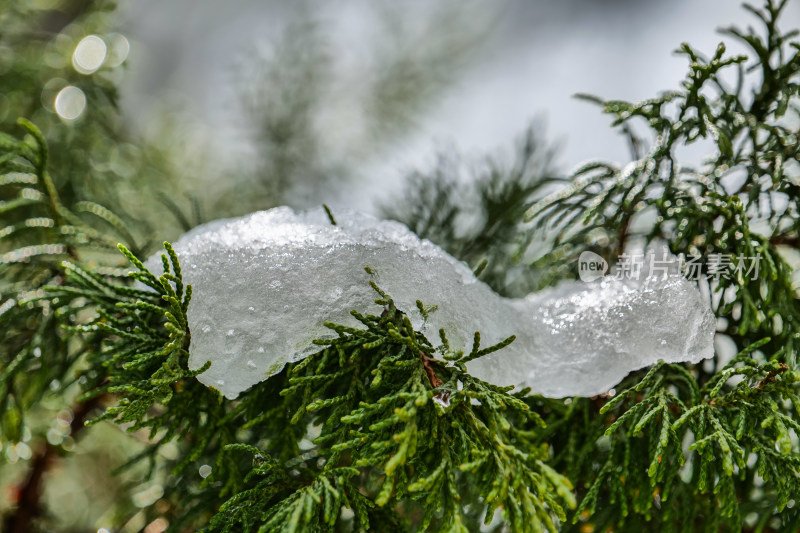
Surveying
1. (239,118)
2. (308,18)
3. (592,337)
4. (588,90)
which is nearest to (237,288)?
(592,337)

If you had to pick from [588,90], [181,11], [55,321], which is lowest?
[588,90]

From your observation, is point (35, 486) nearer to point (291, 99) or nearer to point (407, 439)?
point (407, 439)

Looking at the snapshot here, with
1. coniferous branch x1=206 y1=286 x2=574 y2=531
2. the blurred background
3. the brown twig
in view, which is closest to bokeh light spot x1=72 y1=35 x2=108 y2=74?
the blurred background

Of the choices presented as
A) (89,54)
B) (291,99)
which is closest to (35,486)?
(89,54)

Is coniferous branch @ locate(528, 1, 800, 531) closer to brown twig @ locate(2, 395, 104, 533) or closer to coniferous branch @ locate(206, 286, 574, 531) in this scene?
coniferous branch @ locate(206, 286, 574, 531)

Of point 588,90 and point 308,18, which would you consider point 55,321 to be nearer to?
point 308,18

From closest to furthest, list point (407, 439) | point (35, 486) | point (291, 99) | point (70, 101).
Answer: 1. point (407, 439)
2. point (35, 486)
3. point (70, 101)
4. point (291, 99)

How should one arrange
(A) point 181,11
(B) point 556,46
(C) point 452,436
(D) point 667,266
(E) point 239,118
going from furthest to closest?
1. (A) point 181,11
2. (B) point 556,46
3. (E) point 239,118
4. (D) point 667,266
5. (C) point 452,436
